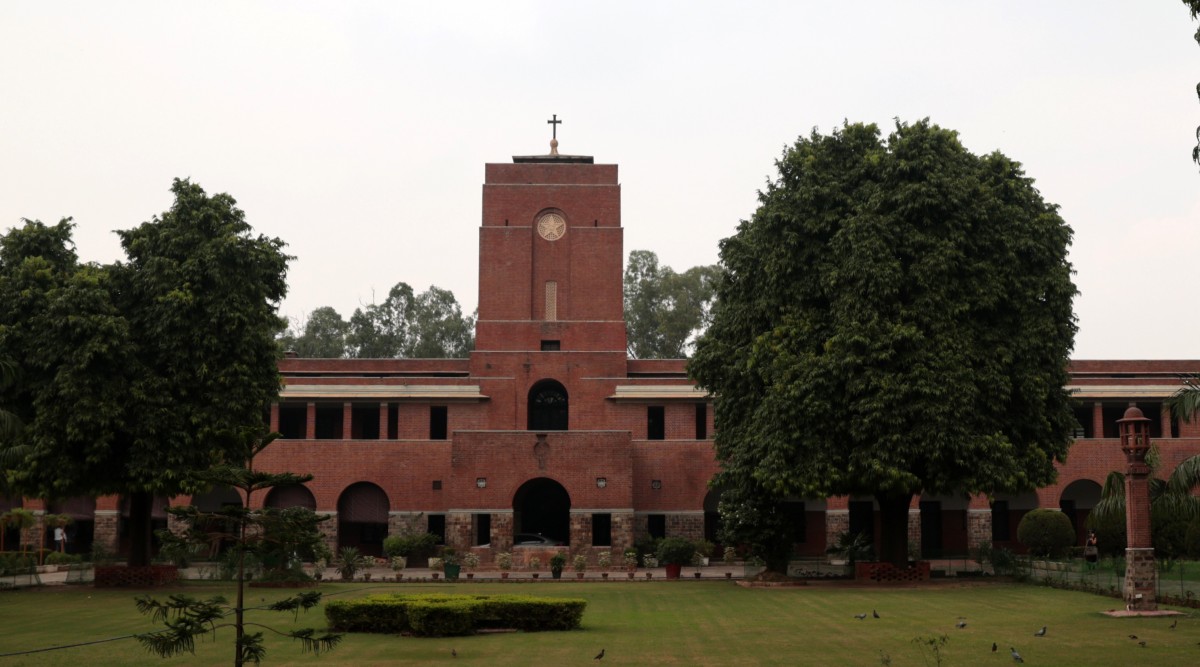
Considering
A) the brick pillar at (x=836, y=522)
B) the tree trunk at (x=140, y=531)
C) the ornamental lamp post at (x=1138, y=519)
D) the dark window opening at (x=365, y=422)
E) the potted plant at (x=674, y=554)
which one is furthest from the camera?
the dark window opening at (x=365, y=422)

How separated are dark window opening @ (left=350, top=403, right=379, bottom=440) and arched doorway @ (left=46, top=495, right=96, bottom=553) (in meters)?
9.84

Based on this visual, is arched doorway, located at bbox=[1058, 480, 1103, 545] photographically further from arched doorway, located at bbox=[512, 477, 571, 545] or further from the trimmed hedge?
the trimmed hedge

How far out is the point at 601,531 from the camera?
40.5m

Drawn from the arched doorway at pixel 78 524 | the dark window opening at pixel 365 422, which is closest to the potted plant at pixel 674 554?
the dark window opening at pixel 365 422

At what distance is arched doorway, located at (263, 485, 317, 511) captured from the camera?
1708 inches

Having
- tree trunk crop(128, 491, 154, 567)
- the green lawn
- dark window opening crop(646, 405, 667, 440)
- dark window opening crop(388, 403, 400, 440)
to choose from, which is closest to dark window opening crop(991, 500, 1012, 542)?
dark window opening crop(646, 405, 667, 440)

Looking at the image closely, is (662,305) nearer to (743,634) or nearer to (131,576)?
(131,576)

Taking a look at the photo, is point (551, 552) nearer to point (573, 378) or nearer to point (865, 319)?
point (573, 378)

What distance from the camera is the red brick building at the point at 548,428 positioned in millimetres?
40312

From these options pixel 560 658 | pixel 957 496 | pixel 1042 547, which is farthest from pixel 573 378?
pixel 560 658

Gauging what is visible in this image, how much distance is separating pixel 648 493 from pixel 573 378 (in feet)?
18.2

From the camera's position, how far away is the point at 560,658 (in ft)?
53.2

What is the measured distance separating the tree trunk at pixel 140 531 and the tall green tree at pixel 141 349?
0.11 ft

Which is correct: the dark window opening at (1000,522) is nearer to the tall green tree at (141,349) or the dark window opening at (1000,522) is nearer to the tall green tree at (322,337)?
the tall green tree at (141,349)
